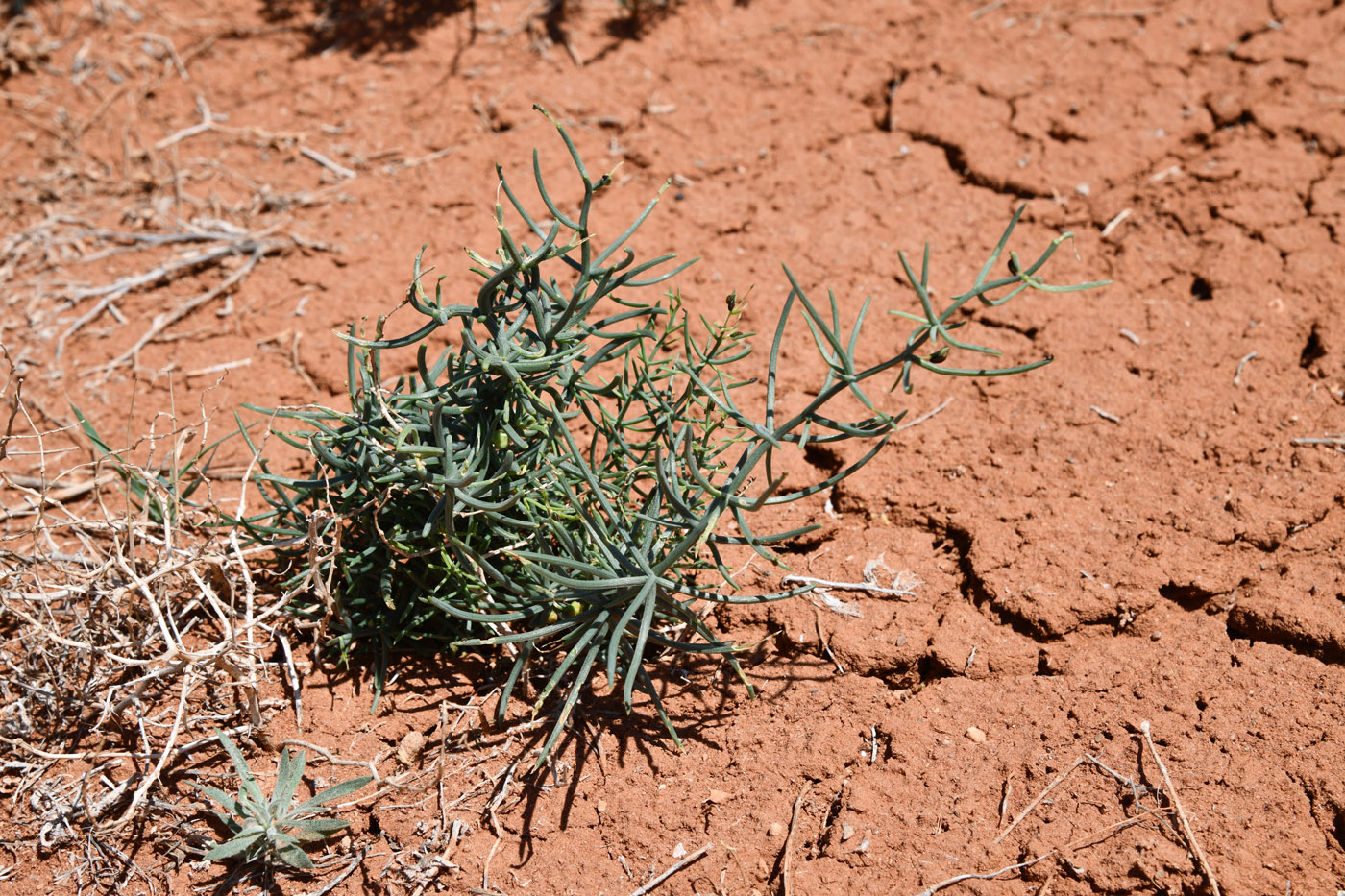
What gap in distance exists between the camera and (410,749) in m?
1.76

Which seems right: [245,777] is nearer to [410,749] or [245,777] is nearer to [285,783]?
[285,783]

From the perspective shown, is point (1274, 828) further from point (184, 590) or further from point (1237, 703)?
point (184, 590)

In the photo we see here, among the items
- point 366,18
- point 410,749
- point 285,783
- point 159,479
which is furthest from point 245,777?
point 366,18

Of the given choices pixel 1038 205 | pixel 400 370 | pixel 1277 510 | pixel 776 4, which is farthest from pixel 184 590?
pixel 776 4

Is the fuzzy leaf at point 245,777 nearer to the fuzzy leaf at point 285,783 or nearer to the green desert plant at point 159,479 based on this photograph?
the fuzzy leaf at point 285,783

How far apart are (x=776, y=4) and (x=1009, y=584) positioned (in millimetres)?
2425

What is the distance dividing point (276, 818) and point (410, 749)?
251 mm

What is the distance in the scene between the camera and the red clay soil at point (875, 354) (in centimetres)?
168

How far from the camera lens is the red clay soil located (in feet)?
5.50

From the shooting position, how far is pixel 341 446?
5.94 feet

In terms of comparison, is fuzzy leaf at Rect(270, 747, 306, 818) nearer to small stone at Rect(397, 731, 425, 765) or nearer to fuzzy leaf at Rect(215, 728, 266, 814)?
fuzzy leaf at Rect(215, 728, 266, 814)

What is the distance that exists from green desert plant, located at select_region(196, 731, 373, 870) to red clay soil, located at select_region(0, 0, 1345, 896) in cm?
8

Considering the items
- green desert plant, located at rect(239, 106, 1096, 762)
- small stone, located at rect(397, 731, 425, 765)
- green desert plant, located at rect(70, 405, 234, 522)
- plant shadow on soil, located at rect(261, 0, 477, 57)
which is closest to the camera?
green desert plant, located at rect(239, 106, 1096, 762)

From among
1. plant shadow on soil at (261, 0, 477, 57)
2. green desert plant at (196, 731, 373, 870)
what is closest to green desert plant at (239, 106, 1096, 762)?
green desert plant at (196, 731, 373, 870)
